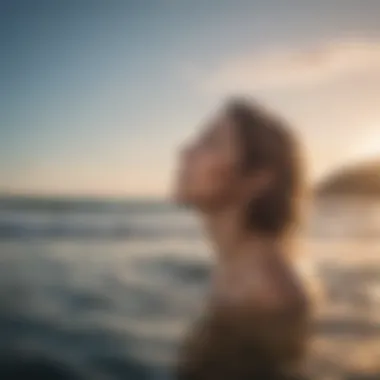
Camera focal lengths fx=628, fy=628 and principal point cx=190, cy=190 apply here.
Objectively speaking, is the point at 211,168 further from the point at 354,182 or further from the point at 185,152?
the point at 354,182

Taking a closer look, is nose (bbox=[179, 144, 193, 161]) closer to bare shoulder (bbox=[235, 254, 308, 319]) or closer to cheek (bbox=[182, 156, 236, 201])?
cheek (bbox=[182, 156, 236, 201])

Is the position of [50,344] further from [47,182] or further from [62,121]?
[62,121]

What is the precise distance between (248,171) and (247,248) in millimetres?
162

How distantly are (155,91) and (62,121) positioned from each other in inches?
8.5

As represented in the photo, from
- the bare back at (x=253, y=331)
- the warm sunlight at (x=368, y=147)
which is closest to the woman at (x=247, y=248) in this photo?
the bare back at (x=253, y=331)

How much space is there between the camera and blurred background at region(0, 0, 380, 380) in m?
1.31

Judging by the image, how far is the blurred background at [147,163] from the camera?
131 cm

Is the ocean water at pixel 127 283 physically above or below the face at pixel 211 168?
below

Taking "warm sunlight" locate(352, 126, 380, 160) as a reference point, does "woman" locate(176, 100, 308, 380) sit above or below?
below

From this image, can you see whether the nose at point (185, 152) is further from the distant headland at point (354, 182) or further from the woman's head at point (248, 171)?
the distant headland at point (354, 182)

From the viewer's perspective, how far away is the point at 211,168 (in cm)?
131

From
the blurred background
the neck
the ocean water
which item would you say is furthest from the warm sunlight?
the neck

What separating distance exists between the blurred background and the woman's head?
0.04 metres

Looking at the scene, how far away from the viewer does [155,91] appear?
1.37 metres
